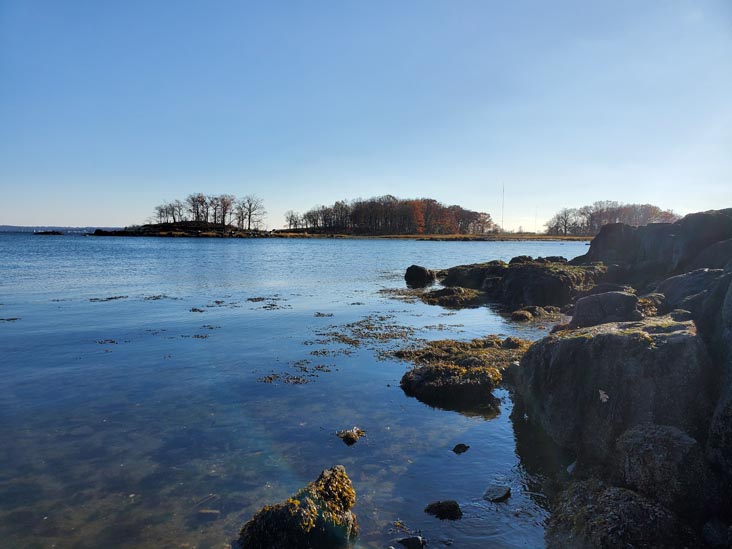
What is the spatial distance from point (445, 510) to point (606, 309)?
11.6 m

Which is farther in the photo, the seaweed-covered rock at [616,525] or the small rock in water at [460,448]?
the small rock in water at [460,448]

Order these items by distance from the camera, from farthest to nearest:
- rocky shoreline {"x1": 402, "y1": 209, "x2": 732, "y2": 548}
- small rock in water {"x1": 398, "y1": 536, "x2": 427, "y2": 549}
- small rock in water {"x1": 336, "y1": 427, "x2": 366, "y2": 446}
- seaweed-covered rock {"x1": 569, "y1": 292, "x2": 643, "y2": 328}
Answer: seaweed-covered rock {"x1": 569, "y1": 292, "x2": 643, "y2": 328}
small rock in water {"x1": 336, "y1": 427, "x2": 366, "y2": 446}
small rock in water {"x1": 398, "y1": 536, "x2": 427, "y2": 549}
rocky shoreline {"x1": 402, "y1": 209, "x2": 732, "y2": 548}

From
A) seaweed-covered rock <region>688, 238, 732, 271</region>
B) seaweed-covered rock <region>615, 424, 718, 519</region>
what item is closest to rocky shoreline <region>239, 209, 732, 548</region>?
seaweed-covered rock <region>615, 424, 718, 519</region>

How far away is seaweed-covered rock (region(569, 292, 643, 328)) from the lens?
1529 centimetres

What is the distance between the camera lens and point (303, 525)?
6.80 meters

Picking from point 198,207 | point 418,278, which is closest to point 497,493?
point 418,278

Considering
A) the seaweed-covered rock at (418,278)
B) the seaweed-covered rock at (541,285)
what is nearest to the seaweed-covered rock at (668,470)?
the seaweed-covered rock at (541,285)

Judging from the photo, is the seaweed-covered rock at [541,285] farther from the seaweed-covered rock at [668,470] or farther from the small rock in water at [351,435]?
the seaweed-covered rock at [668,470]

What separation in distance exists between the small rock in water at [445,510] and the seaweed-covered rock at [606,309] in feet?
34.1

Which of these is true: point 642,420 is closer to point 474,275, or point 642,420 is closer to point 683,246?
point 683,246

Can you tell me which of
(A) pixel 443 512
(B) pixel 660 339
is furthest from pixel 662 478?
(A) pixel 443 512

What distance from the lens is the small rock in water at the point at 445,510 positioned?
761cm

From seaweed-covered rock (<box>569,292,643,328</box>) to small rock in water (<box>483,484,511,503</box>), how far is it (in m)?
9.20

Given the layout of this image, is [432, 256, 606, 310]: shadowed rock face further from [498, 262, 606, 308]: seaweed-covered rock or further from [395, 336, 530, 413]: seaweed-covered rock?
[395, 336, 530, 413]: seaweed-covered rock
